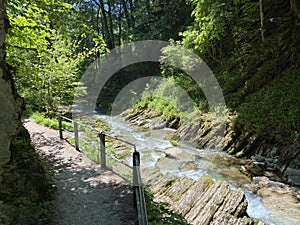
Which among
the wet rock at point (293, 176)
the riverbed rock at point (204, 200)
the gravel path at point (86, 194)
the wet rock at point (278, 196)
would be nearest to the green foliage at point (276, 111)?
the wet rock at point (293, 176)

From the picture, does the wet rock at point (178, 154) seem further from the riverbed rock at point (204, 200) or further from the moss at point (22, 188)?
the moss at point (22, 188)

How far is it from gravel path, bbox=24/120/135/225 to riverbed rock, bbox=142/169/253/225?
146 cm

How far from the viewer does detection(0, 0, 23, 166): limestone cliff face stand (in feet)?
11.3

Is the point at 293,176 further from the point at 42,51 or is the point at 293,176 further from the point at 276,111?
the point at 42,51

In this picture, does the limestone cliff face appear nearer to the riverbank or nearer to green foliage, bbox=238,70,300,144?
the riverbank

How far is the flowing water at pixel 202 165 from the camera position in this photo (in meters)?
5.42

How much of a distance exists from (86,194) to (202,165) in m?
4.91

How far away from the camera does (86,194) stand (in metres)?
4.39

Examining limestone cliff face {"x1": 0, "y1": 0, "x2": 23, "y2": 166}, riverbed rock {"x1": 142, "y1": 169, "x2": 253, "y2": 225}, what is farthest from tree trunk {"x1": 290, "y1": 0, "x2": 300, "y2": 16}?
limestone cliff face {"x1": 0, "y1": 0, "x2": 23, "y2": 166}

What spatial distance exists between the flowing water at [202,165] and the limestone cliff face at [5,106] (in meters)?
4.81

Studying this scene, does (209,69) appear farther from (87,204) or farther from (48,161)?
(87,204)

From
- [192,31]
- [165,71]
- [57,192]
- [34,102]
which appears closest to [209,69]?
[192,31]

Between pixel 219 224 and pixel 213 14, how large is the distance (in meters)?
11.0

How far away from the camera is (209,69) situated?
14.9m
